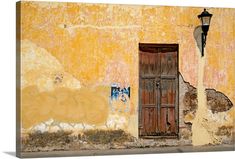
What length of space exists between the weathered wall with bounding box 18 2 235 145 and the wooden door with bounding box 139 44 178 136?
175mm

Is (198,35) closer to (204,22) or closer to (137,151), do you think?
(204,22)

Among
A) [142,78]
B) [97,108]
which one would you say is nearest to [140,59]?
[142,78]

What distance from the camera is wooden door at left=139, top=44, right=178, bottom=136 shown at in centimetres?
1531

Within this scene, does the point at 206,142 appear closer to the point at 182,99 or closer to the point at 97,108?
the point at 182,99

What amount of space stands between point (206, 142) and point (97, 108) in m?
2.62

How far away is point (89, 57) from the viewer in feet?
48.7

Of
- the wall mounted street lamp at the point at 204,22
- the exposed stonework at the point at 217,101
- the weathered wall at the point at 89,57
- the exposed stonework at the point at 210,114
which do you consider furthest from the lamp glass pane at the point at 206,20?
the exposed stonework at the point at 217,101

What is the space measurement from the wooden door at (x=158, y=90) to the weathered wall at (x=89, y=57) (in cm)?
18

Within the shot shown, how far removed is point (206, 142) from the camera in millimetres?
15633

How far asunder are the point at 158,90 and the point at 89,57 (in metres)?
1.74

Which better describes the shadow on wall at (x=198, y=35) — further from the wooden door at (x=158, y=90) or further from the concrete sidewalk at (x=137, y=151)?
the concrete sidewalk at (x=137, y=151)

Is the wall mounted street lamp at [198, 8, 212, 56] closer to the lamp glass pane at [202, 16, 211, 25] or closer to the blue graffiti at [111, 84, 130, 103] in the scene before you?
the lamp glass pane at [202, 16, 211, 25]

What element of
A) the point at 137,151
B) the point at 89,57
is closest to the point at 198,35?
the point at 89,57

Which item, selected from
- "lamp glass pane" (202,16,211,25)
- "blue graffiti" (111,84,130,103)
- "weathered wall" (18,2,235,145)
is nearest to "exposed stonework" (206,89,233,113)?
"weathered wall" (18,2,235,145)
